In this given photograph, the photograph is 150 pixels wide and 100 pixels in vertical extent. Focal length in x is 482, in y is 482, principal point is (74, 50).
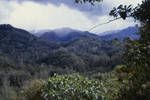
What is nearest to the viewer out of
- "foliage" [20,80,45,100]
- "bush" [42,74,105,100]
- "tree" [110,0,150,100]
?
"tree" [110,0,150,100]

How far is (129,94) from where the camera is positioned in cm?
1350

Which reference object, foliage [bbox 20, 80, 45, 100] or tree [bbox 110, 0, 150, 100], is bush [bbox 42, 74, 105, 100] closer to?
foliage [bbox 20, 80, 45, 100]

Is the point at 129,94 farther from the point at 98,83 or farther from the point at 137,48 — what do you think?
the point at 98,83

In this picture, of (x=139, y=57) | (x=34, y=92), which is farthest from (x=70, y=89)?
(x=139, y=57)

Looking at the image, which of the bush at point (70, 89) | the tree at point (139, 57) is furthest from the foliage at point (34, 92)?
the tree at point (139, 57)

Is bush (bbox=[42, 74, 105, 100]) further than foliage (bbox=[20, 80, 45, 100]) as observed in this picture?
No

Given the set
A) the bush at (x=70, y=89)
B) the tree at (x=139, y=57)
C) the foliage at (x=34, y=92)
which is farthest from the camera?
the foliage at (x=34, y=92)

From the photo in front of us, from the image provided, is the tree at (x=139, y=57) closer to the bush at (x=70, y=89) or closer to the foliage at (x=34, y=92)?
the bush at (x=70, y=89)

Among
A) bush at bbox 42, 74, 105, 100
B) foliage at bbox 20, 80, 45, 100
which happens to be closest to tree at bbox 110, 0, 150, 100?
bush at bbox 42, 74, 105, 100

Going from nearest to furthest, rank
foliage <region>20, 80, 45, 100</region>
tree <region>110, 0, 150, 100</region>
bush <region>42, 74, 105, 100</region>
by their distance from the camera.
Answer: tree <region>110, 0, 150, 100</region>, bush <region>42, 74, 105, 100</region>, foliage <region>20, 80, 45, 100</region>

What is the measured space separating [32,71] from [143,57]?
480 ft

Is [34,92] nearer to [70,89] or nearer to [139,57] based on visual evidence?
[70,89]

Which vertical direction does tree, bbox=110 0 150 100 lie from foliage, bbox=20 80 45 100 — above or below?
above

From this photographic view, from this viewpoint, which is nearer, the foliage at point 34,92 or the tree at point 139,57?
the tree at point 139,57
